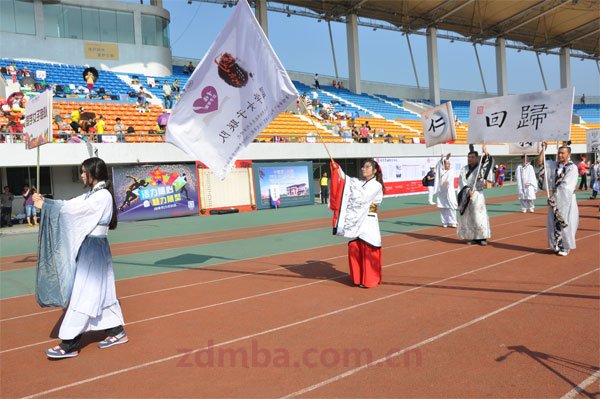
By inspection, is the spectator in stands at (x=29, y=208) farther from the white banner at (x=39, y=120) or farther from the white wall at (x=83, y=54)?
the white wall at (x=83, y=54)

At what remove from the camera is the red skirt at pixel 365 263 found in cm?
671

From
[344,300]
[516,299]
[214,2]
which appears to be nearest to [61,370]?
[344,300]

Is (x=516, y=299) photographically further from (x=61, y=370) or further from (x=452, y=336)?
(x=61, y=370)

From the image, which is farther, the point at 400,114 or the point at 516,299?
the point at 400,114

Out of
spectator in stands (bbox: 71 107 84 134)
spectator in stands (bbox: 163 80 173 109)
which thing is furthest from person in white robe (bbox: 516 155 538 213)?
spectator in stands (bbox: 163 80 173 109)

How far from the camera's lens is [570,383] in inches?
139

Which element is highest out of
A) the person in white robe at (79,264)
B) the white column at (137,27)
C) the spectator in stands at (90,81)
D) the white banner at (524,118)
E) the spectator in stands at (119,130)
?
the white column at (137,27)

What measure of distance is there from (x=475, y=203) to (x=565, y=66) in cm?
4720

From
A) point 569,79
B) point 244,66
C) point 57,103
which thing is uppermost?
point 569,79

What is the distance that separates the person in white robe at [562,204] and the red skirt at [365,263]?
12.1 feet

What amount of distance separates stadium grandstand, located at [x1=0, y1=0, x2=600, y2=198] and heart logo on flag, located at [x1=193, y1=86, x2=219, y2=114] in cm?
919

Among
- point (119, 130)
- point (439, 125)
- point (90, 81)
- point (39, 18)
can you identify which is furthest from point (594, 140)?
point (39, 18)

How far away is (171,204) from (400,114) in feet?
79.4

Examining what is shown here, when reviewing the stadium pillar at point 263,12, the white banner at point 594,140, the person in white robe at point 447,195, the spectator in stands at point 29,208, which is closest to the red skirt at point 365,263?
the person in white robe at point 447,195
